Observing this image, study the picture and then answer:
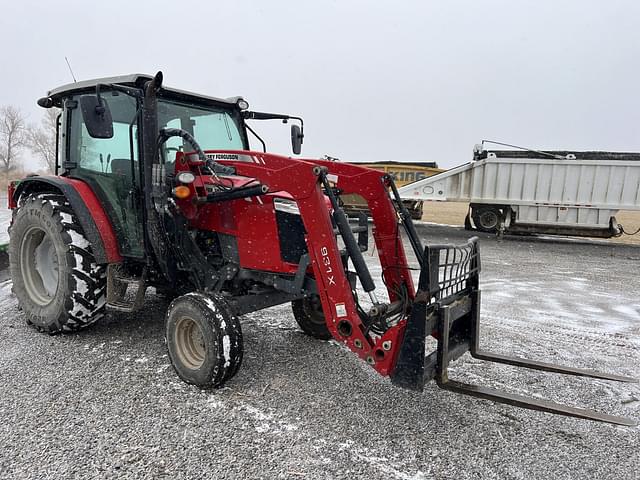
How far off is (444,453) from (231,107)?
344 cm

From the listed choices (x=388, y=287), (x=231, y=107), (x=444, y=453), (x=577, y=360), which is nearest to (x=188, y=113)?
(x=231, y=107)

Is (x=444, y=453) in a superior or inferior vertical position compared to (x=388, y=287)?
inferior

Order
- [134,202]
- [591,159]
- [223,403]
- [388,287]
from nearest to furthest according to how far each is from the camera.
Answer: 1. [223,403]
2. [388,287]
3. [134,202]
4. [591,159]

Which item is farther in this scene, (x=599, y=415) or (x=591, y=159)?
(x=591, y=159)

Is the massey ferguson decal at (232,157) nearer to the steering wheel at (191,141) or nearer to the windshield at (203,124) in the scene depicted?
the steering wheel at (191,141)

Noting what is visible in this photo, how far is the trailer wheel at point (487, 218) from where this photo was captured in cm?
1256

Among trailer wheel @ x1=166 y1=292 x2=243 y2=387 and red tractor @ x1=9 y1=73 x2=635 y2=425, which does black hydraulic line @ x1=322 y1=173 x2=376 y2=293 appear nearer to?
red tractor @ x1=9 y1=73 x2=635 y2=425

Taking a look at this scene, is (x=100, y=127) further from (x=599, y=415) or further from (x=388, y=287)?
(x=599, y=415)

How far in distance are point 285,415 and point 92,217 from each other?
2.31 metres

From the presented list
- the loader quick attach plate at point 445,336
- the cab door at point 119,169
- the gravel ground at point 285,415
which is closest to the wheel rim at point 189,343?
the gravel ground at point 285,415

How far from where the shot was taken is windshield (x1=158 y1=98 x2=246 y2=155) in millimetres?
3859

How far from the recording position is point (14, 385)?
3.18m

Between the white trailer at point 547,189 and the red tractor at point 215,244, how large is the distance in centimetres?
913

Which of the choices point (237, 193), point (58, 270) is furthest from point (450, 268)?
point (58, 270)
